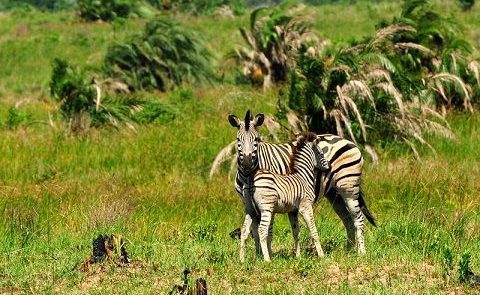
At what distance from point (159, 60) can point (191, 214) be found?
1150 cm

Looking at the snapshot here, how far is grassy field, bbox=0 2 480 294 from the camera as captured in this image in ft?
25.9

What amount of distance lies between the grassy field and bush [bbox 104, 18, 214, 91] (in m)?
1.98

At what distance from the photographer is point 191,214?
Answer: 11758 millimetres

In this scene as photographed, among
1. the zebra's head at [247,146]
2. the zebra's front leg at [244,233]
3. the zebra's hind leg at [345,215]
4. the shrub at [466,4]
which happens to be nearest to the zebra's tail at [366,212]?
the zebra's hind leg at [345,215]

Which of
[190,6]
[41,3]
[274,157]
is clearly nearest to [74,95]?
[274,157]

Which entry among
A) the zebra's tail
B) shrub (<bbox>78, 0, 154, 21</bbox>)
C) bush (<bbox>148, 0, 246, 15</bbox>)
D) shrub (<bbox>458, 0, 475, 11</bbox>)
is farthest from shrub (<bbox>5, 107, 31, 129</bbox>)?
bush (<bbox>148, 0, 246, 15</bbox>)

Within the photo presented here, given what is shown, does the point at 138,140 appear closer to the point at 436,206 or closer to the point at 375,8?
the point at 436,206

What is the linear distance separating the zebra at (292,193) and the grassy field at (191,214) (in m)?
0.33

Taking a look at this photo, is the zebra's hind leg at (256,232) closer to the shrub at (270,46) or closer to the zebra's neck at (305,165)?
the zebra's neck at (305,165)

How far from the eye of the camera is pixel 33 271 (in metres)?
8.30

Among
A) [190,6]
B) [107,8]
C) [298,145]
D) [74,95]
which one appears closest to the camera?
[298,145]

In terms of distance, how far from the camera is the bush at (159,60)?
895 inches

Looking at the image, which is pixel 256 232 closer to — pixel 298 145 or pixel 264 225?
pixel 264 225

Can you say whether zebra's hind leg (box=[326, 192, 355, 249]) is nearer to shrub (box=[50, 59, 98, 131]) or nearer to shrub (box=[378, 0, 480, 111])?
shrub (box=[378, 0, 480, 111])
